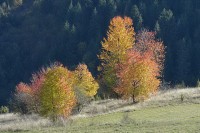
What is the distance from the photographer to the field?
2931 centimetres

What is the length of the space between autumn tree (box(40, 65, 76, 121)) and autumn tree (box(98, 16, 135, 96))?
13954mm

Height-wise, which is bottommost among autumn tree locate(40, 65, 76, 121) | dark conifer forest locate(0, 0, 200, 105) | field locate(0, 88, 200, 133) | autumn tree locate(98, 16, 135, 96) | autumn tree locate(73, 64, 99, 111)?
field locate(0, 88, 200, 133)

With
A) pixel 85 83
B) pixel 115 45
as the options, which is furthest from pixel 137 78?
pixel 85 83

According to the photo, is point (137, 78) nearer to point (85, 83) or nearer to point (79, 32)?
point (85, 83)

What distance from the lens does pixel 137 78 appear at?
184 feet

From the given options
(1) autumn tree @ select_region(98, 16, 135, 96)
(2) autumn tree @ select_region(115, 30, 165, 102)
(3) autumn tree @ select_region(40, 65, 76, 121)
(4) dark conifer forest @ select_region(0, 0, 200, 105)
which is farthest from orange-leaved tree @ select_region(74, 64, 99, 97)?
(4) dark conifer forest @ select_region(0, 0, 200, 105)

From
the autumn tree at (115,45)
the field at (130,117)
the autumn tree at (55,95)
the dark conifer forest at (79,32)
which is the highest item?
the dark conifer forest at (79,32)

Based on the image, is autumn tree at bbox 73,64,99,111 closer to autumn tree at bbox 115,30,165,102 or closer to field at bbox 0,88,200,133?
field at bbox 0,88,200,133

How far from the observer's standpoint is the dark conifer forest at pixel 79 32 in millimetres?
140750

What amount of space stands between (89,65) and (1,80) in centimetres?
3483

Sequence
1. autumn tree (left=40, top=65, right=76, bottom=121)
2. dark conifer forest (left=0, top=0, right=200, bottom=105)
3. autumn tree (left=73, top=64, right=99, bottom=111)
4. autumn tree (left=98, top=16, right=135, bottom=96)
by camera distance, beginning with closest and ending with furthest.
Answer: autumn tree (left=40, top=65, right=76, bottom=121) → autumn tree (left=73, top=64, right=99, bottom=111) → autumn tree (left=98, top=16, right=135, bottom=96) → dark conifer forest (left=0, top=0, right=200, bottom=105)

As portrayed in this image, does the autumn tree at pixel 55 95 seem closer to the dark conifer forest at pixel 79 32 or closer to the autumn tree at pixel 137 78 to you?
the autumn tree at pixel 137 78

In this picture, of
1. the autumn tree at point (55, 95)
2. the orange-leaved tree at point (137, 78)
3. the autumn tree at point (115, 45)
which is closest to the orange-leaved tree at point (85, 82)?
the autumn tree at point (115, 45)

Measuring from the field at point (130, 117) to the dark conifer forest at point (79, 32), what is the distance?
72.2 meters
